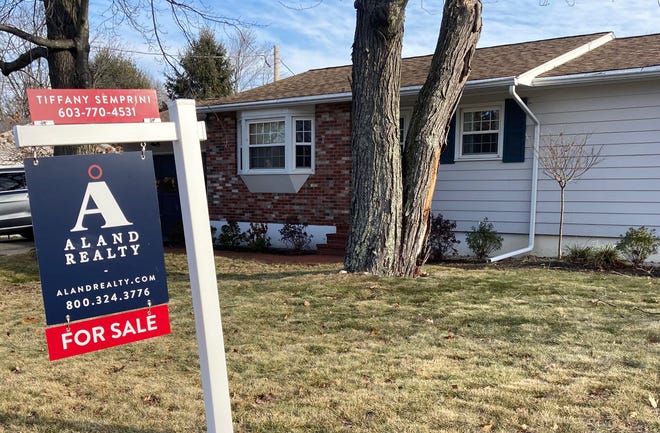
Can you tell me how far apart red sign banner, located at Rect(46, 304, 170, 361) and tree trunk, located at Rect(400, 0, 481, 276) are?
5.27 metres

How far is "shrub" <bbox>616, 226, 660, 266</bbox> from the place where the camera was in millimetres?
8766

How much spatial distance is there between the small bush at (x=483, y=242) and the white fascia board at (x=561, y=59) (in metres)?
A: 2.70

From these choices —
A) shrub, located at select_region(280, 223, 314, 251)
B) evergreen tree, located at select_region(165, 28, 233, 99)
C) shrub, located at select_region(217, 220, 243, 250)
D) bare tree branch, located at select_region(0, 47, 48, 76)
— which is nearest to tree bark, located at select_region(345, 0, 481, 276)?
shrub, located at select_region(280, 223, 314, 251)

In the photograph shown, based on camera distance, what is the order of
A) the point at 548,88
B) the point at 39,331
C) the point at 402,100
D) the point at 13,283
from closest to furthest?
the point at 39,331
the point at 13,283
the point at 548,88
the point at 402,100

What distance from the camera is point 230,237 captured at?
1287cm

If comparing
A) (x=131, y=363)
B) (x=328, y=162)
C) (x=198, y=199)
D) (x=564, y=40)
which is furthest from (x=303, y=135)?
(x=198, y=199)

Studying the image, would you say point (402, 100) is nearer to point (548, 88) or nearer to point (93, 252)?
point (548, 88)

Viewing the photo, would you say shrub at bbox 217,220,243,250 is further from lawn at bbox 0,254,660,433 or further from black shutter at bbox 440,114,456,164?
lawn at bbox 0,254,660,433

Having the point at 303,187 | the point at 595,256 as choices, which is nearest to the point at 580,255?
the point at 595,256

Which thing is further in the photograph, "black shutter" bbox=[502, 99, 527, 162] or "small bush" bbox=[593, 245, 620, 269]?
"black shutter" bbox=[502, 99, 527, 162]

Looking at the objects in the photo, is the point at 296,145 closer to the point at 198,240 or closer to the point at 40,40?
the point at 40,40

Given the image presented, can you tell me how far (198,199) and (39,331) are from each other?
404cm

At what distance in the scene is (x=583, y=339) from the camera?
4.86 m

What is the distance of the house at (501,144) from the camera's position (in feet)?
30.9
